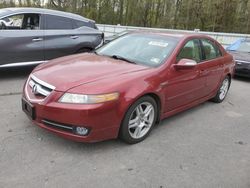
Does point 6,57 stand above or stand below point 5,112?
above

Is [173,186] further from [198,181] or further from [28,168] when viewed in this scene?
[28,168]

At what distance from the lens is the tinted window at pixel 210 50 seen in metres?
5.07

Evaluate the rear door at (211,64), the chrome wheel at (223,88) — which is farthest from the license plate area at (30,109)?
the chrome wheel at (223,88)

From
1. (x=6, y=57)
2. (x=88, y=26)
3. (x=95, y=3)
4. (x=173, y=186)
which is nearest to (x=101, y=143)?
(x=173, y=186)

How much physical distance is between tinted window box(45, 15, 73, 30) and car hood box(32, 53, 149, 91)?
272 cm

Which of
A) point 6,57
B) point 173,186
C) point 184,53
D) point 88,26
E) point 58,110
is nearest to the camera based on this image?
point 173,186

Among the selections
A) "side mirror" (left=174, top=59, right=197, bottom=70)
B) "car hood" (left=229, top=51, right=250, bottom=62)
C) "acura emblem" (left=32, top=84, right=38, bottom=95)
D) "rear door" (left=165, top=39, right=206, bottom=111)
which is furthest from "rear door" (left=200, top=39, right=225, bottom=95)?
"car hood" (left=229, top=51, right=250, bottom=62)

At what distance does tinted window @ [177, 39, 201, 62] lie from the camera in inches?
172

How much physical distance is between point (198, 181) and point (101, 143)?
127cm

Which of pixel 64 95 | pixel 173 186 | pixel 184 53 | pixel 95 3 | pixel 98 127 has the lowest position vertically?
pixel 173 186

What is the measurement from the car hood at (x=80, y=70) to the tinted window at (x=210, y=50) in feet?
5.47

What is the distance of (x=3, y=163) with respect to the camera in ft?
10.1

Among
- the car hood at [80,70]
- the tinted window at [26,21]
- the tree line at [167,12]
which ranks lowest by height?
the car hood at [80,70]

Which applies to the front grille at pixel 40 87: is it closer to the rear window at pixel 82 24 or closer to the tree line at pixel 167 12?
the rear window at pixel 82 24
